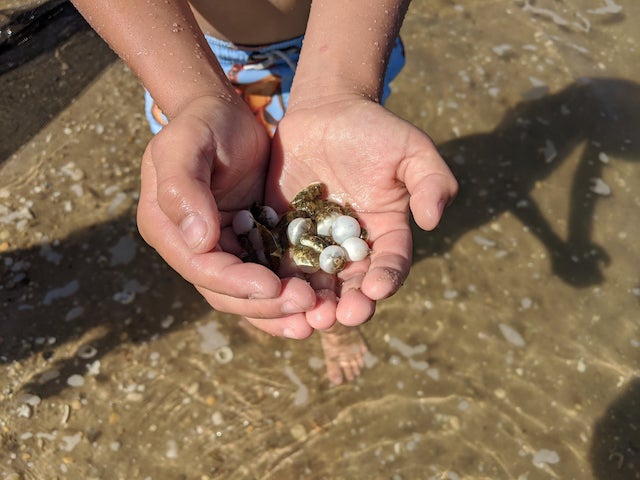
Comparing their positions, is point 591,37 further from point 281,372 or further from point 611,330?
point 281,372

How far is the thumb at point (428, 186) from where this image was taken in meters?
2.16

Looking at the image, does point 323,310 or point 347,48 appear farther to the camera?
point 347,48

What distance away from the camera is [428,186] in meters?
2.21

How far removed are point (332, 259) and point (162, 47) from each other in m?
1.17

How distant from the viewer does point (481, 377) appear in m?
3.50

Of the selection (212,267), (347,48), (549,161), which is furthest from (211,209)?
(549,161)

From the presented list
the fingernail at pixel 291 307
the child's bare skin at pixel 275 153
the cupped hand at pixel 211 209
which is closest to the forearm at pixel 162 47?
the child's bare skin at pixel 275 153

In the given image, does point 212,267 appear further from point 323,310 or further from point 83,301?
point 83,301

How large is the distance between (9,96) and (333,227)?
307 cm

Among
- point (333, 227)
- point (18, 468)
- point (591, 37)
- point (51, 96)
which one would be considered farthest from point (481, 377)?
point (51, 96)

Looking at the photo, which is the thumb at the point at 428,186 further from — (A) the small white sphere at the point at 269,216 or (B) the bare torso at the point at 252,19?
(B) the bare torso at the point at 252,19

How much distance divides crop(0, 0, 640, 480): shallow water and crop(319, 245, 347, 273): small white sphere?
3.92 ft

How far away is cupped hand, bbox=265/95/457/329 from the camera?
7.34 feet

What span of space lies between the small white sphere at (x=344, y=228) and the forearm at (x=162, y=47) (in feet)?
2.39
